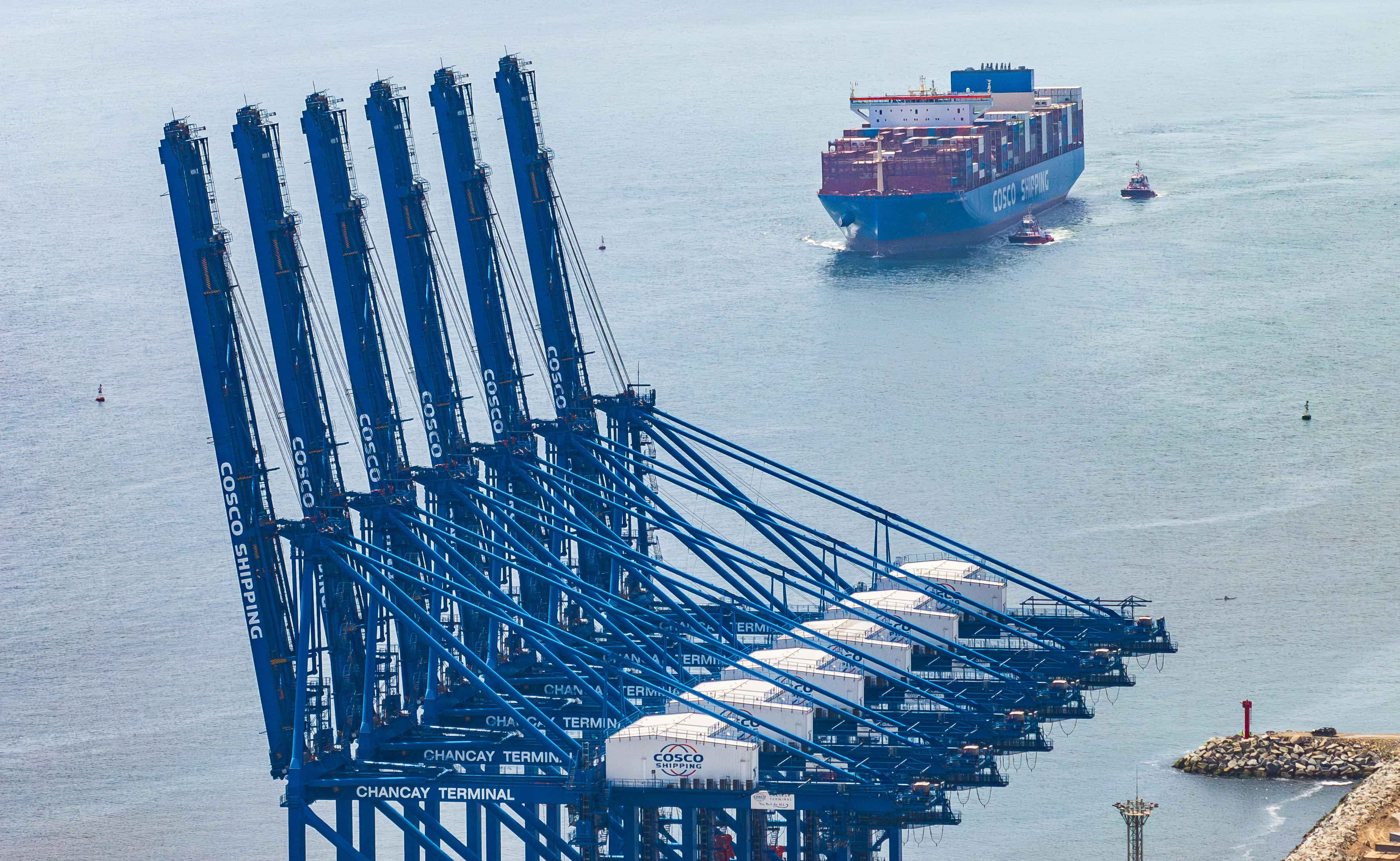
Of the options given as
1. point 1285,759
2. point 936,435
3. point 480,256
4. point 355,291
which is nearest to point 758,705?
point 355,291

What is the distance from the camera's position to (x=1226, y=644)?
83500 mm

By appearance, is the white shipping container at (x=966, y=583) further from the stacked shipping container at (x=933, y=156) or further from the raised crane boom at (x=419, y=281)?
the stacked shipping container at (x=933, y=156)

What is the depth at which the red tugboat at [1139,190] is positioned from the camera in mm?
183625

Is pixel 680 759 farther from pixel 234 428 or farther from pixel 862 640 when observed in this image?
pixel 234 428

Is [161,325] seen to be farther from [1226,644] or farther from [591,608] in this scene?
[591,608]

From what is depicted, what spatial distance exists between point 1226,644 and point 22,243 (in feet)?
351

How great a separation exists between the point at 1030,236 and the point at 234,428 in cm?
12208

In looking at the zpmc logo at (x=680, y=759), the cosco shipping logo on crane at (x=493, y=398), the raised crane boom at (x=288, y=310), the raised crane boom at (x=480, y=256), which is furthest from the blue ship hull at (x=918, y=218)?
the zpmc logo at (x=680, y=759)

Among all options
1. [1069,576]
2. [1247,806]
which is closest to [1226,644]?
[1069,576]

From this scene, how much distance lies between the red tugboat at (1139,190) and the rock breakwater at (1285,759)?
115 m

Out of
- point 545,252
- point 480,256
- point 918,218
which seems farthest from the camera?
point 918,218

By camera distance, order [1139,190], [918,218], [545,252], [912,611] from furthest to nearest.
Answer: [1139,190] → [918,218] → [545,252] → [912,611]

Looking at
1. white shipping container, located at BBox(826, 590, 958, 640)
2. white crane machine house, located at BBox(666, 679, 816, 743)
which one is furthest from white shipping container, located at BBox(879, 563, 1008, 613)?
white crane machine house, located at BBox(666, 679, 816, 743)

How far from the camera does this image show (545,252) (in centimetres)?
6619
